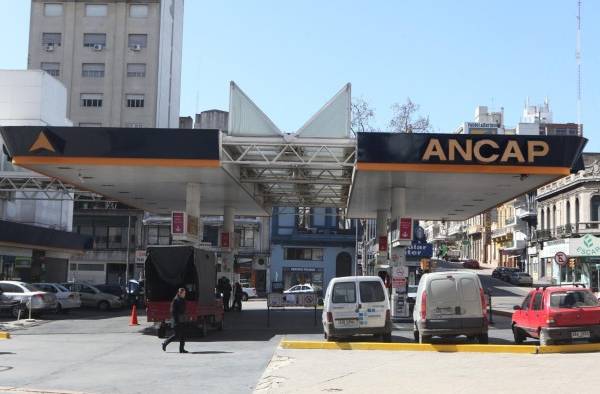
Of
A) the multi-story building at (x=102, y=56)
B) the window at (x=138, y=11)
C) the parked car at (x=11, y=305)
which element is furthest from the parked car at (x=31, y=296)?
the window at (x=138, y=11)

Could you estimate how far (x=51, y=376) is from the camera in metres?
14.5

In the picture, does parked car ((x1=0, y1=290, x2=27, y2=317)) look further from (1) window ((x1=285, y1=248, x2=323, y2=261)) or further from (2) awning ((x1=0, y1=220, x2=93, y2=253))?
(1) window ((x1=285, y1=248, x2=323, y2=261))

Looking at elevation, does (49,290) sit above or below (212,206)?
below

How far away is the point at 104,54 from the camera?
74.6m

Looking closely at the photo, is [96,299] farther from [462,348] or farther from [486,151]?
[462,348]

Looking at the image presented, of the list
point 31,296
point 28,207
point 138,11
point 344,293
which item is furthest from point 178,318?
point 138,11

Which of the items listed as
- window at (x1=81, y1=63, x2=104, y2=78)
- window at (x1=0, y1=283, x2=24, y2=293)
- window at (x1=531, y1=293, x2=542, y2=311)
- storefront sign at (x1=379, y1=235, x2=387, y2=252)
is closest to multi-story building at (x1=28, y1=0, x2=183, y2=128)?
window at (x1=81, y1=63, x2=104, y2=78)

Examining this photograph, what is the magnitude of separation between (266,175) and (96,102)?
4620 cm

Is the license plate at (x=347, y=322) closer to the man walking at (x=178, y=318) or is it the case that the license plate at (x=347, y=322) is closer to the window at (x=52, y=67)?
the man walking at (x=178, y=318)

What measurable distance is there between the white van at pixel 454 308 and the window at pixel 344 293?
1.89m

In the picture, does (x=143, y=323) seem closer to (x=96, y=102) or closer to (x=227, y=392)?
(x=227, y=392)

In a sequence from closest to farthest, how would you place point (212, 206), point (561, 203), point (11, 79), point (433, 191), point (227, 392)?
point (227, 392)
point (433, 191)
point (212, 206)
point (11, 79)
point (561, 203)

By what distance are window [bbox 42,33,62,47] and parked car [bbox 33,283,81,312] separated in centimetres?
4243

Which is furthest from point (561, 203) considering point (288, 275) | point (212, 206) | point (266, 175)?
point (266, 175)
